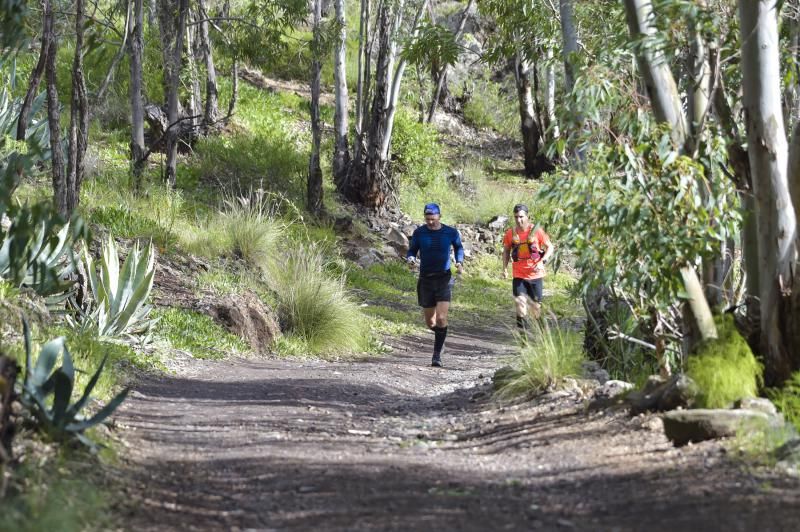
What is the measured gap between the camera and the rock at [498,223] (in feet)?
84.9

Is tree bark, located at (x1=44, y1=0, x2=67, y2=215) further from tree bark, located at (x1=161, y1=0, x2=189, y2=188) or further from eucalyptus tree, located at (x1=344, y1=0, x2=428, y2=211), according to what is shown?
eucalyptus tree, located at (x1=344, y1=0, x2=428, y2=211)

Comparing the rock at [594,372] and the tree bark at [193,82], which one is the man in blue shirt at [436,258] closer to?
the rock at [594,372]

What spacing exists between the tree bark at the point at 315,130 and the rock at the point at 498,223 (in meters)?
5.49

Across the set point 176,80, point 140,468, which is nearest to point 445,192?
point 176,80

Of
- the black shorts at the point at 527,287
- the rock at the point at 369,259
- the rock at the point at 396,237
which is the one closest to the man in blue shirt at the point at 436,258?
the black shorts at the point at 527,287

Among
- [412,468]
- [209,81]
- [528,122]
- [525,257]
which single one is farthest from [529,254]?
[528,122]

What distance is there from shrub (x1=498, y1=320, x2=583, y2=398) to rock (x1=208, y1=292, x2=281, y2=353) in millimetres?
4457

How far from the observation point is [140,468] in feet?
20.6

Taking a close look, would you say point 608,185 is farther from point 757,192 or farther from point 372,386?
point 372,386

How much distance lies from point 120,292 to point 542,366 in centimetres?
458

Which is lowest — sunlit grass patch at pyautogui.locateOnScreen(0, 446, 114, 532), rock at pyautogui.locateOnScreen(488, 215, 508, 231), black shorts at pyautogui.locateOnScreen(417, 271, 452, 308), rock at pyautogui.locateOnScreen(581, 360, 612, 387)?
sunlit grass patch at pyautogui.locateOnScreen(0, 446, 114, 532)

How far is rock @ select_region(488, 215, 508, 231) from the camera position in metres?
25.9

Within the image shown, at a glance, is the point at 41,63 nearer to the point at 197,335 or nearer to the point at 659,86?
the point at 197,335

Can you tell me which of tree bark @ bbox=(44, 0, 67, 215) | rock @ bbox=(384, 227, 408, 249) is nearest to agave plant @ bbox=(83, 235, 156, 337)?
tree bark @ bbox=(44, 0, 67, 215)
